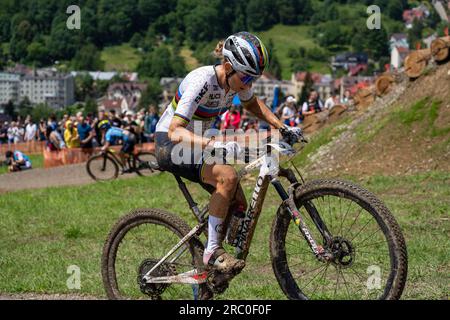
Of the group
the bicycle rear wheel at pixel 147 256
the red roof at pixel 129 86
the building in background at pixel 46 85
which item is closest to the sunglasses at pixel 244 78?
the bicycle rear wheel at pixel 147 256

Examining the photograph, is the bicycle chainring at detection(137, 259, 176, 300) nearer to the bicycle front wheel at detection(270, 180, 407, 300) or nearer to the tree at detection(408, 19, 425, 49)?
the bicycle front wheel at detection(270, 180, 407, 300)

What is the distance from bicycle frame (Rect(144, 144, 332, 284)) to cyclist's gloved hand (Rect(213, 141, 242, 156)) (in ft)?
0.90

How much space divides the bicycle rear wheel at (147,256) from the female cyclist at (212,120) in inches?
11.3

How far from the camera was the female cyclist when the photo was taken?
20.1 ft

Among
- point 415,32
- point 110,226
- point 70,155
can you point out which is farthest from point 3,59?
point 110,226

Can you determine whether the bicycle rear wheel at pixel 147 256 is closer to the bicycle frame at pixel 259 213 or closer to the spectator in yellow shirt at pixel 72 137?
the bicycle frame at pixel 259 213

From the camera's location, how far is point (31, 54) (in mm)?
198125

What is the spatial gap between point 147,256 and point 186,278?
0.63 metres

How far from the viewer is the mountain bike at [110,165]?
21.6 m

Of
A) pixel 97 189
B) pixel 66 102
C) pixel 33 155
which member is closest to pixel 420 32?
pixel 66 102

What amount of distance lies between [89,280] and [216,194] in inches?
96.8

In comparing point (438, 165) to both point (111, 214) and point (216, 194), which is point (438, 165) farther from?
point (216, 194)

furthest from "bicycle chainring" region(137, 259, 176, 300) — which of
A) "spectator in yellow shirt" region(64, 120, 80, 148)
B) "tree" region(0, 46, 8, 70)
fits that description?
"tree" region(0, 46, 8, 70)
